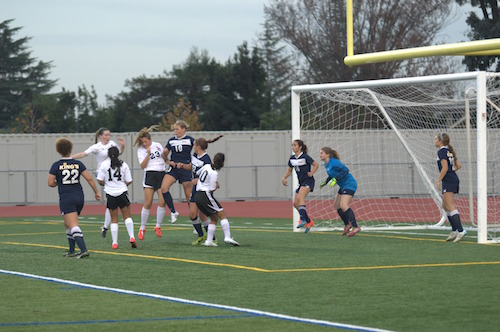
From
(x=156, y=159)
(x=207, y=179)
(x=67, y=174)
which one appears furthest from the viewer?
(x=156, y=159)

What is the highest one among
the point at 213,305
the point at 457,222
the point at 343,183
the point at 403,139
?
the point at 403,139

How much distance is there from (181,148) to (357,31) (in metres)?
36.0

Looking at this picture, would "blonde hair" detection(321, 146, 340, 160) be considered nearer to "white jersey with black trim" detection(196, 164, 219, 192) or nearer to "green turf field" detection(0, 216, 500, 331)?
"green turf field" detection(0, 216, 500, 331)

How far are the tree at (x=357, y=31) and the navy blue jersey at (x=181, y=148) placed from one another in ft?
113

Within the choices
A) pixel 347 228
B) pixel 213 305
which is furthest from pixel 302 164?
pixel 213 305

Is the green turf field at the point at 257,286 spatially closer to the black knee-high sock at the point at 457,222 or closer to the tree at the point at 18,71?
the black knee-high sock at the point at 457,222

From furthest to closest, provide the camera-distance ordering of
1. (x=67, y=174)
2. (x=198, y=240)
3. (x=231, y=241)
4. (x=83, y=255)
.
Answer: (x=198, y=240), (x=231, y=241), (x=83, y=255), (x=67, y=174)

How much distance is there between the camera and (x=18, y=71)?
8094 centimetres

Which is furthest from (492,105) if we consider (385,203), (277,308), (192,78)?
(192,78)

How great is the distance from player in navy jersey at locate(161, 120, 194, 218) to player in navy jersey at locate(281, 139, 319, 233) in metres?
1.84

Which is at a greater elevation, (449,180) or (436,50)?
(436,50)

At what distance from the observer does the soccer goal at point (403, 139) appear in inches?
735

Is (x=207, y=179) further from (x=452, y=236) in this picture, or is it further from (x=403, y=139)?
(x=403, y=139)

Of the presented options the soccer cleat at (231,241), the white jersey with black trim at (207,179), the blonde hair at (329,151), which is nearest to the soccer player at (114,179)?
the white jersey with black trim at (207,179)
